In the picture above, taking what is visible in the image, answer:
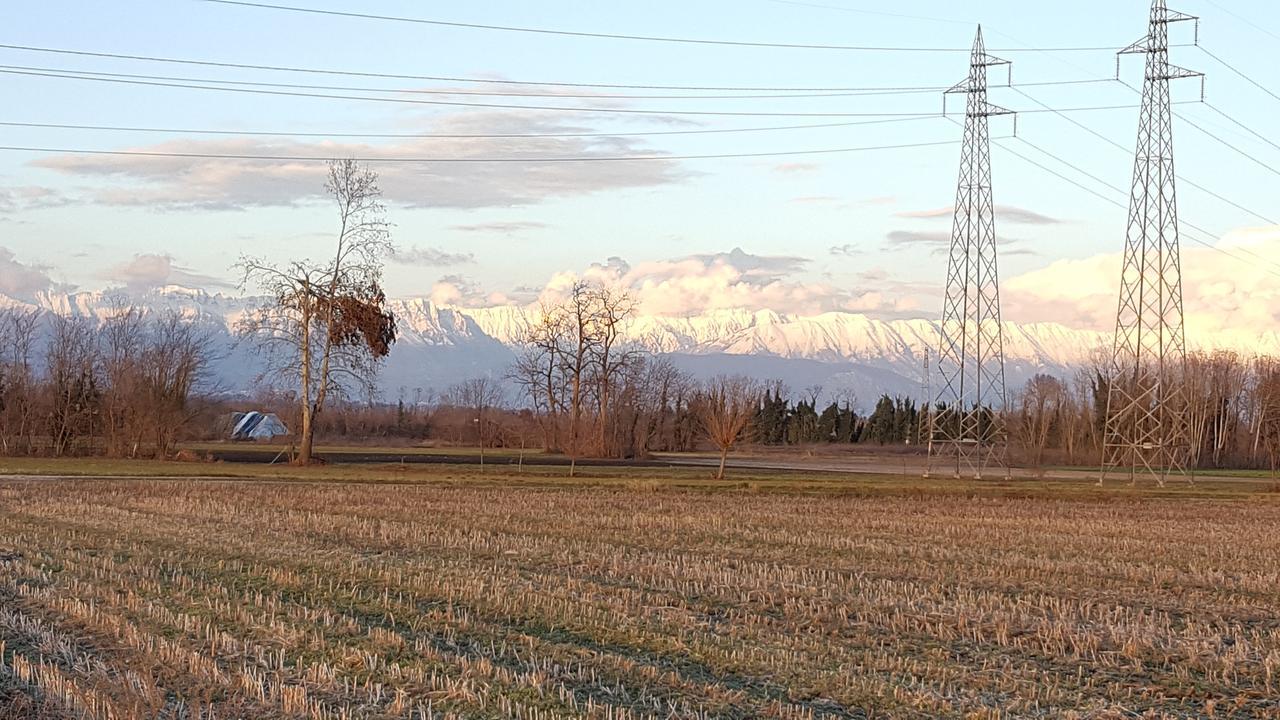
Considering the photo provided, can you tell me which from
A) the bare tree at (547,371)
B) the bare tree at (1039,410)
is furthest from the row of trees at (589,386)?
the bare tree at (1039,410)

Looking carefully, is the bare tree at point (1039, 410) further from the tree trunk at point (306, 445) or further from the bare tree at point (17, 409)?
the bare tree at point (17, 409)

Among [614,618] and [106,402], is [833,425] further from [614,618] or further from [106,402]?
[614,618]

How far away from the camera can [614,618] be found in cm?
1700

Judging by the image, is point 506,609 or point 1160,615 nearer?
point 506,609

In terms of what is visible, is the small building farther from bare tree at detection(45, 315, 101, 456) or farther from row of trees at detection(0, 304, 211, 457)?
bare tree at detection(45, 315, 101, 456)

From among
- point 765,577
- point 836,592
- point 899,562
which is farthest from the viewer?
point 899,562

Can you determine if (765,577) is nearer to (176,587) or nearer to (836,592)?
(836,592)

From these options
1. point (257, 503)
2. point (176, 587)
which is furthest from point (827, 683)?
point (257, 503)

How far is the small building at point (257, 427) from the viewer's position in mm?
137875

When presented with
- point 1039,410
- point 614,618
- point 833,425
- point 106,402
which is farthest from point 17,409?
point 1039,410

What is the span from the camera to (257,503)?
37.1 meters

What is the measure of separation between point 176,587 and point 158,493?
23.0 meters

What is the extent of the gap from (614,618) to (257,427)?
438ft

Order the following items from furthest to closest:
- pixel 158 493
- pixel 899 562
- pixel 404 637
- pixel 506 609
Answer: pixel 158 493 < pixel 899 562 < pixel 506 609 < pixel 404 637
